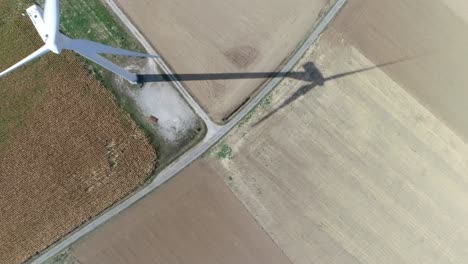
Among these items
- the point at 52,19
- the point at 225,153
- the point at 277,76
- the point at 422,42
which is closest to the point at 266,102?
the point at 277,76

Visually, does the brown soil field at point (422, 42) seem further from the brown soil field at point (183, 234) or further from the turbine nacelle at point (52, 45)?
the turbine nacelle at point (52, 45)

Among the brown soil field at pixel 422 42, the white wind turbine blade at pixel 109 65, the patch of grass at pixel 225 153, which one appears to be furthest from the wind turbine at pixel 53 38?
the brown soil field at pixel 422 42

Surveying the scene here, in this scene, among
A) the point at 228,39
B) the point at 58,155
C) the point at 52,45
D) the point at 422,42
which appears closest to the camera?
the point at 52,45

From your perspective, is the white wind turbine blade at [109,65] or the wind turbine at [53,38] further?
the white wind turbine blade at [109,65]

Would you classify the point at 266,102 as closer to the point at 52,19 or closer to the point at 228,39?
the point at 228,39

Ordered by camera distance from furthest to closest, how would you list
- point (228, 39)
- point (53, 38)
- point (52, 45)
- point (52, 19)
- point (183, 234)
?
point (228, 39), point (183, 234), point (52, 45), point (53, 38), point (52, 19)

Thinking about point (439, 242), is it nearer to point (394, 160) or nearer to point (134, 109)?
point (394, 160)
